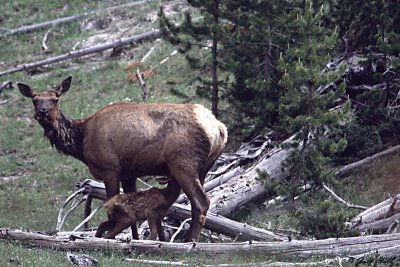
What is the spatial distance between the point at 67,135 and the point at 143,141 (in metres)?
1.34

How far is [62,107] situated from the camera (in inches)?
902

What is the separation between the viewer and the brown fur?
13016mm

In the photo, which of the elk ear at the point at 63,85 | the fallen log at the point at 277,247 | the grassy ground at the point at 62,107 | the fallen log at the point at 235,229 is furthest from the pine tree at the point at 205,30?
the fallen log at the point at 277,247

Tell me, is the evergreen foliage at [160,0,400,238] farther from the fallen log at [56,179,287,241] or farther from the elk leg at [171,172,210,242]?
the elk leg at [171,172,210,242]

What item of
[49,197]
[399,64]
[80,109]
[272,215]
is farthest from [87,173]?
[399,64]

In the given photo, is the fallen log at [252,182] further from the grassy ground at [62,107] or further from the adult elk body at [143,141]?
the adult elk body at [143,141]

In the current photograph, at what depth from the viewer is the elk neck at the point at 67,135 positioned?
14.3 metres

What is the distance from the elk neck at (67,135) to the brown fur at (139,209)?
1.47 metres

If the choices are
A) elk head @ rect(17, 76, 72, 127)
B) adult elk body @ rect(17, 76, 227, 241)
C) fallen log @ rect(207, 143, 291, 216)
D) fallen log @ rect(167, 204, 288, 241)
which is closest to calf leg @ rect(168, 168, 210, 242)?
adult elk body @ rect(17, 76, 227, 241)

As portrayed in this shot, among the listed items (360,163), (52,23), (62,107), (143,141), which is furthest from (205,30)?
(52,23)

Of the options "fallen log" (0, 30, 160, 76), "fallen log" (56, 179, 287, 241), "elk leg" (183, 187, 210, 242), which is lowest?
"fallen log" (0, 30, 160, 76)

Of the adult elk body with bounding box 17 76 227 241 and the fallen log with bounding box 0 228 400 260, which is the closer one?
the fallen log with bounding box 0 228 400 260

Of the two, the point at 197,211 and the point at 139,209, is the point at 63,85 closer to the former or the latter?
the point at 139,209

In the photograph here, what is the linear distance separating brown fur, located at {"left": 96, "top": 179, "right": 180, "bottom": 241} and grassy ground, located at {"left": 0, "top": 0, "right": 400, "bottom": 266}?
5.20 feet
